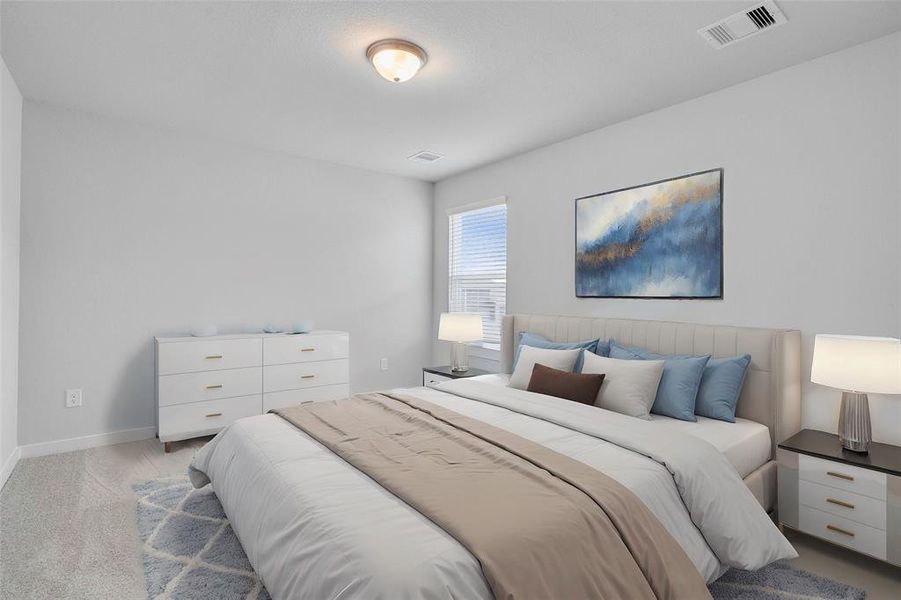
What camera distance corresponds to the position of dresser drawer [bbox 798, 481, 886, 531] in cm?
216

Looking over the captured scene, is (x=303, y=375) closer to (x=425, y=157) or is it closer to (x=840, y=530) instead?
(x=425, y=157)

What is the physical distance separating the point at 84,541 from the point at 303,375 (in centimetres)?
202

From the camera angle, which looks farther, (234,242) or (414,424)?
(234,242)

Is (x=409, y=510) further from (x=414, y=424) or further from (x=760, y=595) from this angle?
(x=760, y=595)

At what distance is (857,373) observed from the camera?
2242mm

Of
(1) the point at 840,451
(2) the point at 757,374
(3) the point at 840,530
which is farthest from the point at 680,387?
(3) the point at 840,530

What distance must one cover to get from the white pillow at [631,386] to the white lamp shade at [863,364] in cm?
78

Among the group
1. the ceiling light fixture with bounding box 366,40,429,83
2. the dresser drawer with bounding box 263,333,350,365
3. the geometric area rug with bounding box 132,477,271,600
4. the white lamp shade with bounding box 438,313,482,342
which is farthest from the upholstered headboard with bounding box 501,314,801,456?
the geometric area rug with bounding box 132,477,271,600

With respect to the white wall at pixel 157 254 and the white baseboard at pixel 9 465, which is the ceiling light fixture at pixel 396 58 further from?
the white baseboard at pixel 9 465

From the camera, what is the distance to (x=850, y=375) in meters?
2.26

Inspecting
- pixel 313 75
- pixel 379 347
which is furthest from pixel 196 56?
pixel 379 347

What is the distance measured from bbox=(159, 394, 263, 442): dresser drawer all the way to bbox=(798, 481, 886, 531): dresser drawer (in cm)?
369

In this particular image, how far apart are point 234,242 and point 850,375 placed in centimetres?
438

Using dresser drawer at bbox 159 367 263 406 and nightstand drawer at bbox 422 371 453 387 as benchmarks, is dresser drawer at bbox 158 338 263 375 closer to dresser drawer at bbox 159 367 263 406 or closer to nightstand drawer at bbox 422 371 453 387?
dresser drawer at bbox 159 367 263 406
